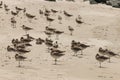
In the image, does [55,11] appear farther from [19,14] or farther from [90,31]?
[90,31]

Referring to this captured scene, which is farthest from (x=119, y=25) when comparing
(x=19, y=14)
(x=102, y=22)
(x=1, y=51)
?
(x=1, y=51)

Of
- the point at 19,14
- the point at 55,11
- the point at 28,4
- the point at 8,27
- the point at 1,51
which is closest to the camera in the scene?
the point at 1,51

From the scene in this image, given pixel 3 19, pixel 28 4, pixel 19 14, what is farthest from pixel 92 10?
pixel 3 19

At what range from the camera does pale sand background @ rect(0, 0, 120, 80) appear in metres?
18.6

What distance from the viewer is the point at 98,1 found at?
176 feet

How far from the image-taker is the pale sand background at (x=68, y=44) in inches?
734

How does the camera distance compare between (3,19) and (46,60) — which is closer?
(46,60)

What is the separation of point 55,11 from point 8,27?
8.70 m

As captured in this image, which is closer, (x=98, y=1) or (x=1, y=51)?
(x=1, y=51)

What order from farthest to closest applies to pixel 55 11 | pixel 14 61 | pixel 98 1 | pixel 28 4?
pixel 98 1
pixel 28 4
pixel 55 11
pixel 14 61

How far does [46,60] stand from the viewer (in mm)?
21469

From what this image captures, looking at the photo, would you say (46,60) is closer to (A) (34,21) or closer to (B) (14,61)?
(B) (14,61)

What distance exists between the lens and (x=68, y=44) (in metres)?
26.4

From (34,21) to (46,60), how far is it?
13.0 m
